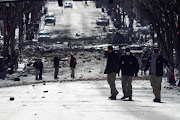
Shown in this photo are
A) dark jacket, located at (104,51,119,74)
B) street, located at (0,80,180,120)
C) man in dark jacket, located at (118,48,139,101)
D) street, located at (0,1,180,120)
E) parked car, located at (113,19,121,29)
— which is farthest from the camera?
parked car, located at (113,19,121,29)

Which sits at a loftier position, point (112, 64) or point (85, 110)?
point (112, 64)

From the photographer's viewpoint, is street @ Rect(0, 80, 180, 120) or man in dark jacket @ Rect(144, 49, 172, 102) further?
man in dark jacket @ Rect(144, 49, 172, 102)

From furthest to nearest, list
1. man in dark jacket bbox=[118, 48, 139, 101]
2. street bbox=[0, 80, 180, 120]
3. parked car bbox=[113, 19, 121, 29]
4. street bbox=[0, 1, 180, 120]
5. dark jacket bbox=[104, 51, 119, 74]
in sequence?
parked car bbox=[113, 19, 121, 29] < dark jacket bbox=[104, 51, 119, 74] < man in dark jacket bbox=[118, 48, 139, 101] < street bbox=[0, 1, 180, 120] < street bbox=[0, 80, 180, 120]

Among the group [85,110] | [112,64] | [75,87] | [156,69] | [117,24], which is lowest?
[75,87]

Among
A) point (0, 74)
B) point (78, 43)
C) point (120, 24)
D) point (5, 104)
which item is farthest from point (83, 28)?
point (5, 104)

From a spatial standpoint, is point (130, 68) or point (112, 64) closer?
point (130, 68)

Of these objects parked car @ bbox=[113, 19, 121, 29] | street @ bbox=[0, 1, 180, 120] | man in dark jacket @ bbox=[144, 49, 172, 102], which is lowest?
street @ bbox=[0, 1, 180, 120]

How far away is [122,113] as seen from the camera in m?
13.4

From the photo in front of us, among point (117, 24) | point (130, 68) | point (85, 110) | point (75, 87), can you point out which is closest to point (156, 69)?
point (130, 68)

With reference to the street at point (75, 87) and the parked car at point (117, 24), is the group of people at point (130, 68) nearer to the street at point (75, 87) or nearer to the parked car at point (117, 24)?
the street at point (75, 87)

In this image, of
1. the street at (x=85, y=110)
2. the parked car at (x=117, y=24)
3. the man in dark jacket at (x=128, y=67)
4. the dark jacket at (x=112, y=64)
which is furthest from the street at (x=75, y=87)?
the parked car at (x=117, y=24)

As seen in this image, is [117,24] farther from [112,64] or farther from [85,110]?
[85,110]

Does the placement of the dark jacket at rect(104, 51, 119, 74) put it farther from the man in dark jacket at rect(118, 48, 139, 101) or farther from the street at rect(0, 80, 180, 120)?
the street at rect(0, 80, 180, 120)

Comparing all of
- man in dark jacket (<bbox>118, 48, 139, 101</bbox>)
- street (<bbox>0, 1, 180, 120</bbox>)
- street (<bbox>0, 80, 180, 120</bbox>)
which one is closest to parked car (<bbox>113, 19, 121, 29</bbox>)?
street (<bbox>0, 1, 180, 120</bbox>)
